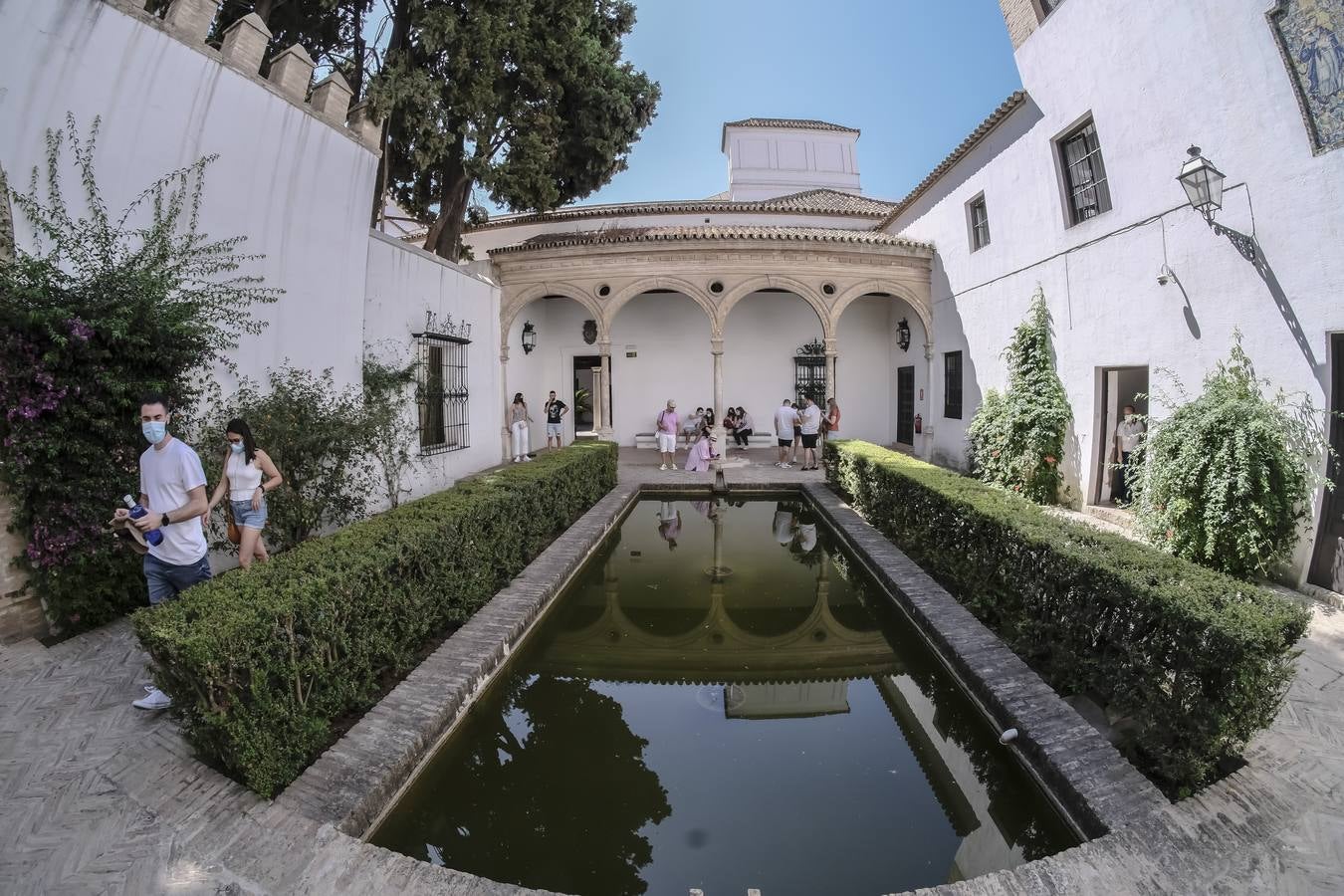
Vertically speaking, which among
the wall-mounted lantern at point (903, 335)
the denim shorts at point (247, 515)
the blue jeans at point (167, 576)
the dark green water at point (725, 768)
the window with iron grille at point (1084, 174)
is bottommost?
the dark green water at point (725, 768)

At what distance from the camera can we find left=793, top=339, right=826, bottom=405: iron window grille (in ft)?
50.8

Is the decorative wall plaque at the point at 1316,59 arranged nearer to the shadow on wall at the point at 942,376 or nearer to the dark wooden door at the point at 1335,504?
the dark wooden door at the point at 1335,504

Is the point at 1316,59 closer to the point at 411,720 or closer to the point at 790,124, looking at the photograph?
the point at 411,720

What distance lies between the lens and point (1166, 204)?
682cm

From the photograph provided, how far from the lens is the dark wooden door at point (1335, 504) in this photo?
5137 millimetres

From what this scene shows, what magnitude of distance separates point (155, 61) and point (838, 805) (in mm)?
6606

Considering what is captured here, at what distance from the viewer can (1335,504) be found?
205 inches

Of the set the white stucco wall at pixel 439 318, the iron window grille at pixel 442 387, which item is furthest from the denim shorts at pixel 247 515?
the iron window grille at pixel 442 387

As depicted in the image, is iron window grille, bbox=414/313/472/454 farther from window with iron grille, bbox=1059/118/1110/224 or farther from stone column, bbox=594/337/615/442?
window with iron grille, bbox=1059/118/1110/224

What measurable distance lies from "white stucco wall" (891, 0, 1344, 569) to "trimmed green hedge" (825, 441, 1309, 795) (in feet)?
9.54

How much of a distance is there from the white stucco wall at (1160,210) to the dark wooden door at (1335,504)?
0.09 metres

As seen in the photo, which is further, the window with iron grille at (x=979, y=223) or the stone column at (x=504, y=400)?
the stone column at (x=504, y=400)

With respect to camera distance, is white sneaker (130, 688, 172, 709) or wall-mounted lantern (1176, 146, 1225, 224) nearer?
white sneaker (130, 688, 172, 709)

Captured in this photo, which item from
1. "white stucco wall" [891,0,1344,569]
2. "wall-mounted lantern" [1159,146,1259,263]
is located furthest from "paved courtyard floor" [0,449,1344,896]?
"wall-mounted lantern" [1159,146,1259,263]
